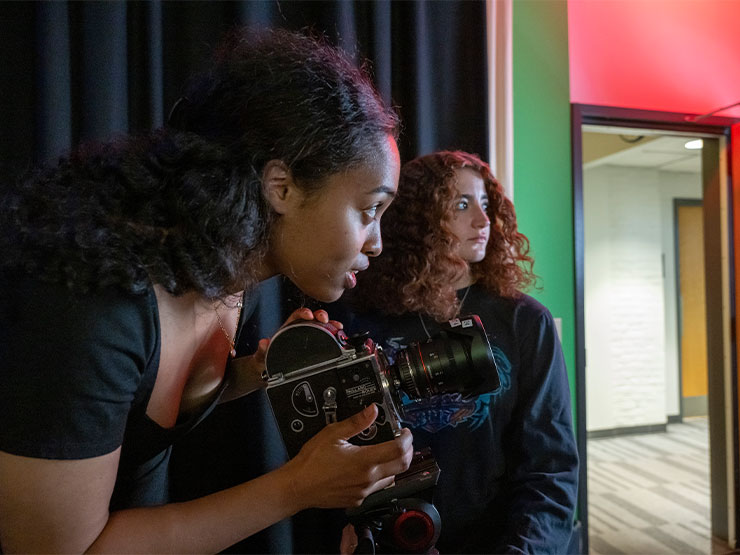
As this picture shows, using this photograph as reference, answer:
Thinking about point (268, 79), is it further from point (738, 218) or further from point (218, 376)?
point (738, 218)

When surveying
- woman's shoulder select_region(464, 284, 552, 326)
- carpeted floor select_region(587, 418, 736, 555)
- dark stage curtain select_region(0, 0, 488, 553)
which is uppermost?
dark stage curtain select_region(0, 0, 488, 553)

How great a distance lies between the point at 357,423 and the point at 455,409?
1.33 feet

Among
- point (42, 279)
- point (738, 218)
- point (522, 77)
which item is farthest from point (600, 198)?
point (42, 279)

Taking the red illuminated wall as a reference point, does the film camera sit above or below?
below

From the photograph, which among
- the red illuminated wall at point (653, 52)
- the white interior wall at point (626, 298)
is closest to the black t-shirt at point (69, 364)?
the red illuminated wall at point (653, 52)

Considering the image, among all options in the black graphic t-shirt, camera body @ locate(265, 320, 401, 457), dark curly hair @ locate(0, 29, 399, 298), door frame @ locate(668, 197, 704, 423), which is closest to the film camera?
camera body @ locate(265, 320, 401, 457)

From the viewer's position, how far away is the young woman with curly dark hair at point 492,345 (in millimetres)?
965

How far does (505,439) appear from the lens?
1.04m

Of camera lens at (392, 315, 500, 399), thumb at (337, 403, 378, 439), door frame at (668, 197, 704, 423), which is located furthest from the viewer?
door frame at (668, 197, 704, 423)

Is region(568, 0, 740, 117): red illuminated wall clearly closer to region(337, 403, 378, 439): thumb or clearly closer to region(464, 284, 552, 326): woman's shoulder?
region(464, 284, 552, 326): woman's shoulder

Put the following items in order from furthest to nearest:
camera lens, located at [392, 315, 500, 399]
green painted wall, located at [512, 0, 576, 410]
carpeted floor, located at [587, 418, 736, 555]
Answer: carpeted floor, located at [587, 418, 736, 555] → green painted wall, located at [512, 0, 576, 410] → camera lens, located at [392, 315, 500, 399]

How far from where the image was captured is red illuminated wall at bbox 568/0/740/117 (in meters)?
1.71

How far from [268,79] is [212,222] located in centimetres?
21

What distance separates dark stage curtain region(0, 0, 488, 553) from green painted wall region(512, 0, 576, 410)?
9.2 inches
